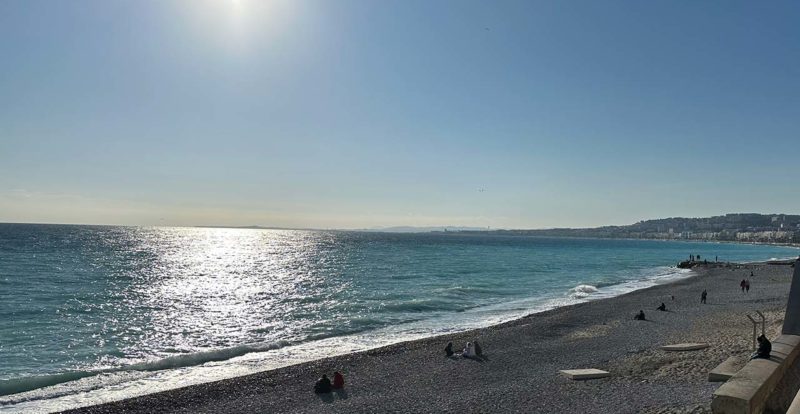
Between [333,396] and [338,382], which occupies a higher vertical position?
[338,382]

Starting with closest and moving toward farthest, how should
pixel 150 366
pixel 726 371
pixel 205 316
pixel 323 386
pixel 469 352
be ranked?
1. pixel 726 371
2. pixel 323 386
3. pixel 150 366
4. pixel 469 352
5. pixel 205 316

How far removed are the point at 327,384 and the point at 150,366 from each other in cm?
807

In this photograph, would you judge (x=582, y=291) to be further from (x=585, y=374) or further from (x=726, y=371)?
(x=726, y=371)

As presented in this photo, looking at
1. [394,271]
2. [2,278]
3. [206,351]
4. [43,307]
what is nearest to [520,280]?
[394,271]

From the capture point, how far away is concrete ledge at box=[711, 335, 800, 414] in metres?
8.32

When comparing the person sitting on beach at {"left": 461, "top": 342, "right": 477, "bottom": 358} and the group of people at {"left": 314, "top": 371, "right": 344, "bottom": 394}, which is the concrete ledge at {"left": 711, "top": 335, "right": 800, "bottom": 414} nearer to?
the person sitting on beach at {"left": 461, "top": 342, "right": 477, "bottom": 358}

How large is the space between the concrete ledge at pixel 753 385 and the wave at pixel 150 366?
17.7 meters

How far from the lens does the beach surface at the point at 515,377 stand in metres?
13.4

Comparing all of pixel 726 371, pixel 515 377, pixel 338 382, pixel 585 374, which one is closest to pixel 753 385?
pixel 726 371

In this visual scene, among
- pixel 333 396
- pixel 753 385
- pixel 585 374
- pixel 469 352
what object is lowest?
pixel 333 396

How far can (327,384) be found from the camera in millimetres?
15500

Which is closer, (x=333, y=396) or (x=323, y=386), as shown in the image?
(x=333, y=396)

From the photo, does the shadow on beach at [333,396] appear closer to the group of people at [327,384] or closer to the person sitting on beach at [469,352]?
the group of people at [327,384]

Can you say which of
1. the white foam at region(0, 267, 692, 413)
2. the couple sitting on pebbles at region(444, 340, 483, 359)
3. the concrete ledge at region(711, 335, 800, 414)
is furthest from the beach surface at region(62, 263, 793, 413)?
the white foam at region(0, 267, 692, 413)
